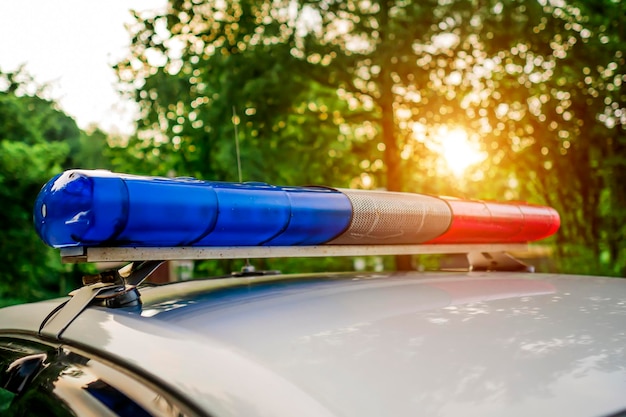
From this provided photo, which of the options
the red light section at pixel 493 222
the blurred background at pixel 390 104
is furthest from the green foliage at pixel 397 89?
the red light section at pixel 493 222

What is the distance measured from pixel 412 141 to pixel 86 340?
53.6ft

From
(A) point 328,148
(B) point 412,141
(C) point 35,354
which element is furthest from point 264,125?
(C) point 35,354

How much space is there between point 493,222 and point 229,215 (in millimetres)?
1303

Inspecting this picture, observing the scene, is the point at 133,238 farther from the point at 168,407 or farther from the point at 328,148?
the point at 328,148

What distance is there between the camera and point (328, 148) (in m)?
16.4

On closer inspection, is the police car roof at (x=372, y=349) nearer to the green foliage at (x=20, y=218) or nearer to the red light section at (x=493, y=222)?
the red light section at (x=493, y=222)

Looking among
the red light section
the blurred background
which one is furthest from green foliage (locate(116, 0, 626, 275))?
the red light section

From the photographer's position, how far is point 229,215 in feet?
6.09

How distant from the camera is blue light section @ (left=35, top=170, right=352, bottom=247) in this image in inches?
63.2

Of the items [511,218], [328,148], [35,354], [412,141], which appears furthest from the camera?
[412,141]

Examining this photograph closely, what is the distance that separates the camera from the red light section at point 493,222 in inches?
104

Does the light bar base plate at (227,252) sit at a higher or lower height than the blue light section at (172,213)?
lower

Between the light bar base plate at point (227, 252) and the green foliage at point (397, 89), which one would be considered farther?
the green foliage at point (397, 89)

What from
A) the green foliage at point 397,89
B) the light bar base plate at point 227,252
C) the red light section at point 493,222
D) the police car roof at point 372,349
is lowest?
the police car roof at point 372,349
